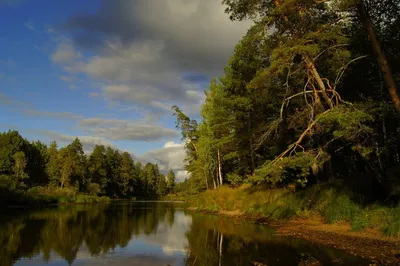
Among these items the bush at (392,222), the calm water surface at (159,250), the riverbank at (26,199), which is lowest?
the calm water surface at (159,250)

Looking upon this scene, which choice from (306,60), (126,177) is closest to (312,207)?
(306,60)

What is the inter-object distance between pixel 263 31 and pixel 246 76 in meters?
18.6

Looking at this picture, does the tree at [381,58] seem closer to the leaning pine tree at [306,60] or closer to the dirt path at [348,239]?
the leaning pine tree at [306,60]

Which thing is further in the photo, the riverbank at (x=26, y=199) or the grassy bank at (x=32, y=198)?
the grassy bank at (x=32, y=198)

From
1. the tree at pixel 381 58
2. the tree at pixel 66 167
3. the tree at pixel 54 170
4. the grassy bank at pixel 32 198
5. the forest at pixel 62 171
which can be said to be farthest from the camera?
the tree at pixel 54 170

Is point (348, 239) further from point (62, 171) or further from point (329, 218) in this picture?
point (62, 171)

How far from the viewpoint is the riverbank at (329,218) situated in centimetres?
1249

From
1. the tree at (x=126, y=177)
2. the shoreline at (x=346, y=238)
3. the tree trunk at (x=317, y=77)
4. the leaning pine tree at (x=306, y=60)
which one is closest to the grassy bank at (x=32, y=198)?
the shoreline at (x=346, y=238)

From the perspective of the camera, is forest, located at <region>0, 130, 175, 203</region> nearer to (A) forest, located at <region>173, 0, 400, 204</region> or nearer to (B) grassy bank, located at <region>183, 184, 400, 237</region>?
(B) grassy bank, located at <region>183, 184, 400, 237</region>

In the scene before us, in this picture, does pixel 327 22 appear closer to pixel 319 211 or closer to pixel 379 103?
pixel 379 103

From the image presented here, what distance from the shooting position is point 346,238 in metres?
14.5

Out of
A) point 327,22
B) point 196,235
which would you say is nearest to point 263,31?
point 327,22

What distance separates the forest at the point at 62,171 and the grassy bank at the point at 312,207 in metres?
24.4

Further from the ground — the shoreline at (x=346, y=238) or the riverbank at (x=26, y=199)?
the riverbank at (x=26, y=199)
